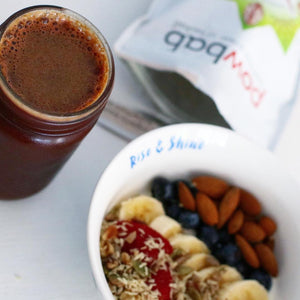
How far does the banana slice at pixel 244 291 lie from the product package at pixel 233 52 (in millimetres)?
233

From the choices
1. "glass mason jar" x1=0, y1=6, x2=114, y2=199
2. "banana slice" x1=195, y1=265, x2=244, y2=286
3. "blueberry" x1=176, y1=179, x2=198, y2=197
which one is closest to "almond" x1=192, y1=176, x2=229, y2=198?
"blueberry" x1=176, y1=179, x2=198, y2=197

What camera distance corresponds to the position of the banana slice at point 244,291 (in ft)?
2.36

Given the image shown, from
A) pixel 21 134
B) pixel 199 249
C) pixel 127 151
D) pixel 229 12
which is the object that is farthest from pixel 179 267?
pixel 229 12

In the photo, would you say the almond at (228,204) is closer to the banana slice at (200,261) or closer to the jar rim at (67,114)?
the banana slice at (200,261)

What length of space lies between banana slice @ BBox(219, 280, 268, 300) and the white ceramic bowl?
0.03m

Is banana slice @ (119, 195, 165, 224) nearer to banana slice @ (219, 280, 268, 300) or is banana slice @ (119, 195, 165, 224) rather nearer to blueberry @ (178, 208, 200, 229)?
blueberry @ (178, 208, 200, 229)

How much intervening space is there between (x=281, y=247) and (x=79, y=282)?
10.9 inches

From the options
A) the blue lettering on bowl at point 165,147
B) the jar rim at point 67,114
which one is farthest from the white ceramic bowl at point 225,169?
the jar rim at point 67,114

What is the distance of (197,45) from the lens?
2.85 ft

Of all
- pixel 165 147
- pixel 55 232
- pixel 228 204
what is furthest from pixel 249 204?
pixel 55 232

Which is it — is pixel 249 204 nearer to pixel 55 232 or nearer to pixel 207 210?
pixel 207 210

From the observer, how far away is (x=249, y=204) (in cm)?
81

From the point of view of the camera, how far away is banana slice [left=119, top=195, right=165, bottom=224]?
740 millimetres

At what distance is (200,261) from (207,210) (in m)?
0.07
